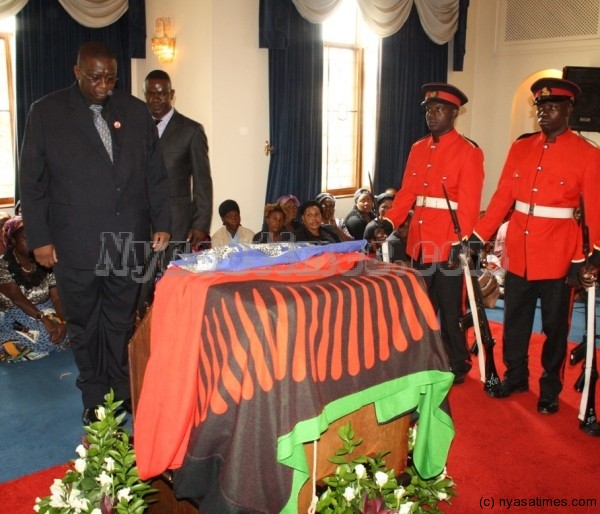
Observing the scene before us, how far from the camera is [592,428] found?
311cm

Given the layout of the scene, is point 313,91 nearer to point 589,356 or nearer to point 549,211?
point 549,211

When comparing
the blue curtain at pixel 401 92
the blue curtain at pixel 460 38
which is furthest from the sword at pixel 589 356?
the blue curtain at pixel 460 38

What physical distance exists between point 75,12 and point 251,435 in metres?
4.81

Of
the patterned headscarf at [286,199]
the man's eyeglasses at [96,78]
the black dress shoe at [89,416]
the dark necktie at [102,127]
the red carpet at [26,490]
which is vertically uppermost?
the man's eyeglasses at [96,78]

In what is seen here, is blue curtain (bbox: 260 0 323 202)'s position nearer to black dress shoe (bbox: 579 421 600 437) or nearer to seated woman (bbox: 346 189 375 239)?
seated woman (bbox: 346 189 375 239)

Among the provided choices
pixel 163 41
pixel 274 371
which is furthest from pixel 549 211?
pixel 163 41

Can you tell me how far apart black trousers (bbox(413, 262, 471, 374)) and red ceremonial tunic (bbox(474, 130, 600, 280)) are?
0.33 m

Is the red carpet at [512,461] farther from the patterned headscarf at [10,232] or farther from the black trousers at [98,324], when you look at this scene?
the patterned headscarf at [10,232]

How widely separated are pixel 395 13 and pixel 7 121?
3.90 metres

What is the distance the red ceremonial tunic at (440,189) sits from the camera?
11.6ft

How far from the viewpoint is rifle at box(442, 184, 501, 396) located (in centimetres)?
349

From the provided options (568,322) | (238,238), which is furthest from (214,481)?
(238,238)

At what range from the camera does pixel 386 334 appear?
1953 millimetres

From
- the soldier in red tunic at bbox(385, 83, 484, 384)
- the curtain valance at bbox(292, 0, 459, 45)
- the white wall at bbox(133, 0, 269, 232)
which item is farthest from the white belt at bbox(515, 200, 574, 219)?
the curtain valance at bbox(292, 0, 459, 45)
